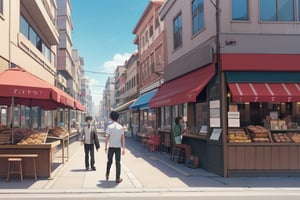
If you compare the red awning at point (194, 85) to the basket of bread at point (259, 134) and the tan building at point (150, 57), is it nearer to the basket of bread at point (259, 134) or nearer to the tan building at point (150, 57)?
the basket of bread at point (259, 134)

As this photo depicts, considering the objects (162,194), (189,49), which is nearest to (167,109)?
(189,49)

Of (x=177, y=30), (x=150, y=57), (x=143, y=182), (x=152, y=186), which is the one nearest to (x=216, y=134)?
(x=143, y=182)

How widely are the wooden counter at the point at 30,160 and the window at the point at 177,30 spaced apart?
9302mm

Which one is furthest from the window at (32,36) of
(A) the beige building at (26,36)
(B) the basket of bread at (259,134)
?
(B) the basket of bread at (259,134)

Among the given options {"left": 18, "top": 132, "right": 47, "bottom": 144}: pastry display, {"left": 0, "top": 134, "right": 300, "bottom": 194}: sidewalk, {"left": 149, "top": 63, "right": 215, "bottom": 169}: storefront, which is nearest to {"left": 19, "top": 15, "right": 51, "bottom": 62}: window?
{"left": 149, "top": 63, "right": 215, "bottom": 169}: storefront

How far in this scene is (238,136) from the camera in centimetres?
1155

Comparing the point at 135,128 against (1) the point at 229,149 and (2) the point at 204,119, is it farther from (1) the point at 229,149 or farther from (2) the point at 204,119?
(1) the point at 229,149

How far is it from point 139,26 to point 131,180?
26610 millimetres

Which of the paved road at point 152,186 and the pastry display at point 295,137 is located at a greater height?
the pastry display at point 295,137

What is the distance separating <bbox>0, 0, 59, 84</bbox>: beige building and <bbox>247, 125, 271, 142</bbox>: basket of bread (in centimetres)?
990

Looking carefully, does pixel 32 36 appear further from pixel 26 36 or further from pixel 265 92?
pixel 265 92

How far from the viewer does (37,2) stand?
67.5ft

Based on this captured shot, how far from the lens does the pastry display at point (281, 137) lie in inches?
453

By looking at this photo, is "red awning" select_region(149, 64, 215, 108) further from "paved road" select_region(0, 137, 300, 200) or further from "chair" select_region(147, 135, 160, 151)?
"chair" select_region(147, 135, 160, 151)
